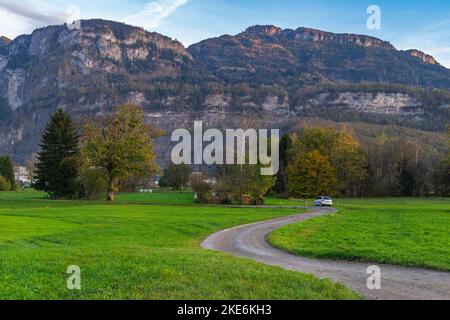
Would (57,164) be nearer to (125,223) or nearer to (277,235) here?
(125,223)

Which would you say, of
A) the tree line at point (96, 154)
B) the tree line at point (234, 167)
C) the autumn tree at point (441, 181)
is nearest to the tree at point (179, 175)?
the tree line at point (234, 167)

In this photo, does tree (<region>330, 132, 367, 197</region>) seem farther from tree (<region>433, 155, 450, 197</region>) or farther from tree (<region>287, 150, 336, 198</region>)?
tree (<region>433, 155, 450, 197</region>)

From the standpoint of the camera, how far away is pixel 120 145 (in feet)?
235

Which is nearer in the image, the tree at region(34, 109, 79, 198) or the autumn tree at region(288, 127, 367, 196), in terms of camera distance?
the tree at region(34, 109, 79, 198)

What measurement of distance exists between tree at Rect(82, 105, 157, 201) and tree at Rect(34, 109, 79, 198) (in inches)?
→ 264

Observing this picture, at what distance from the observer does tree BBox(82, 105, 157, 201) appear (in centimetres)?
7169

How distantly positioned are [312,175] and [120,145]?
40791 millimetres

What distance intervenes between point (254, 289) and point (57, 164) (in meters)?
73.7

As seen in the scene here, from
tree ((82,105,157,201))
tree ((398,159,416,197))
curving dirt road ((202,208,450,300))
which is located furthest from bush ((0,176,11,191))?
curving dirt road ((202,208,450,300))

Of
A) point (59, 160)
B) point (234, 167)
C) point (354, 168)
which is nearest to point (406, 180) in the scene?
point (354, 168)

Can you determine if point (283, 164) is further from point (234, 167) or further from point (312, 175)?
point (234, 167)

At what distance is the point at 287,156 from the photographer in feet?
372

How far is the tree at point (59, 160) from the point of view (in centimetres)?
7981

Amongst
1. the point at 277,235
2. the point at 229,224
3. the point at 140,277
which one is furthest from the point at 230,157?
the point at 140,277
